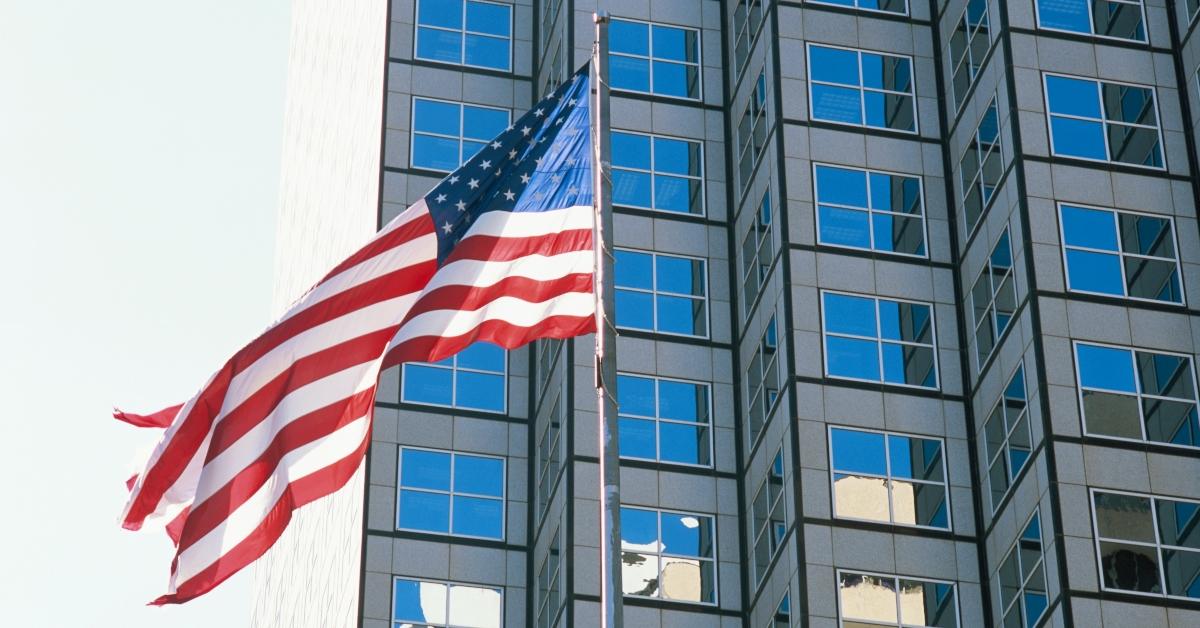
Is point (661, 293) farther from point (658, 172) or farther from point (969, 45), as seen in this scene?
point (969, 45)

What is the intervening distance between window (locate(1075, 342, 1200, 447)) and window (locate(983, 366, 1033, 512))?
1.45 meters

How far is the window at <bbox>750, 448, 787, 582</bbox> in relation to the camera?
5156 centimetres

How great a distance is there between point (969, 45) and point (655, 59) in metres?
9.77

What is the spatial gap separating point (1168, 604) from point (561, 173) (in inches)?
814

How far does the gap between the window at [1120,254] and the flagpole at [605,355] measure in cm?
2194

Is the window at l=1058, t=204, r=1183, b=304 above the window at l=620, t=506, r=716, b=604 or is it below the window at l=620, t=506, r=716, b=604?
above

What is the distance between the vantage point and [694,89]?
61.4 m

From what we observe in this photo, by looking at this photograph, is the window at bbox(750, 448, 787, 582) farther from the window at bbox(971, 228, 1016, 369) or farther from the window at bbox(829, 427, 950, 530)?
the window at bbox(971, 228, 1016, 369)

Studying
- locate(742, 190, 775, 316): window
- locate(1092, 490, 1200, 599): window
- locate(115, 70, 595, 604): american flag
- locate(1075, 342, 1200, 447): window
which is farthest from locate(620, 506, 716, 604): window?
locate(115, 70, 595, 604): american flag

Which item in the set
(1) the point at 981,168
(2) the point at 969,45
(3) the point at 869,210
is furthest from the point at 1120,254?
(2) the point at 969,45

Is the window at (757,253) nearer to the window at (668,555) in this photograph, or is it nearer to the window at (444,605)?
the window at (668,555)

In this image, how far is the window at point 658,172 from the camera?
59.4 m

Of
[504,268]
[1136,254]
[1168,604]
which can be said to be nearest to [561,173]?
[504,268]

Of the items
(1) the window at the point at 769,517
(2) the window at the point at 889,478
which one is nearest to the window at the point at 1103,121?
(2) the window at the point at 889,478
